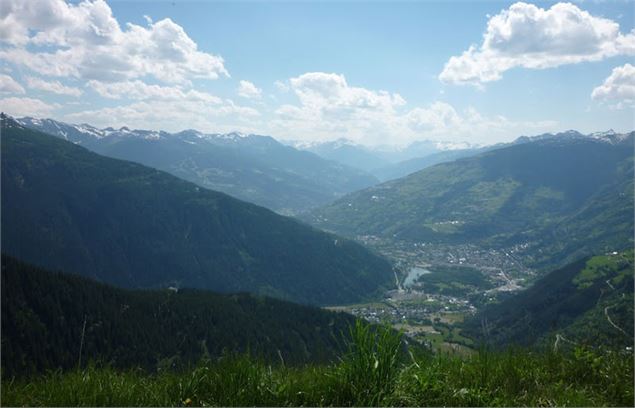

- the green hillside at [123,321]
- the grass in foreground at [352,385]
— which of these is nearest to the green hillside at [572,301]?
the green hillside at [123,321]

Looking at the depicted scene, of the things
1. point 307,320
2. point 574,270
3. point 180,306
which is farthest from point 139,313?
point 574,270

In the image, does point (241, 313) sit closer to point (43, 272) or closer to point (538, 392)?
point (43, 272)

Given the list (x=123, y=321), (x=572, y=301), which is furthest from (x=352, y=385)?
(x=572, y=301)

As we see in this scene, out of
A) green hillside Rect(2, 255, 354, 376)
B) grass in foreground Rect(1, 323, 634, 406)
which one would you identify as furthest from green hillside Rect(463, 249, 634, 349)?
grass in foreground Rect(1, 323, 634, 406)

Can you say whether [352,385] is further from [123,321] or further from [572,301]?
[572,301]

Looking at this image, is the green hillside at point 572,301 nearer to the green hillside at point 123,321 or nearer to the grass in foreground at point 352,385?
the green hillside at point 123,321
